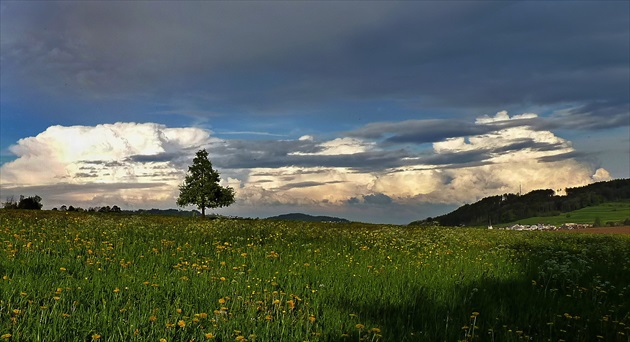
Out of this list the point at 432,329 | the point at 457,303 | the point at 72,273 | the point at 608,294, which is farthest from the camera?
the point at 608,294

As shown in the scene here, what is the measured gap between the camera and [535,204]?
144 metres

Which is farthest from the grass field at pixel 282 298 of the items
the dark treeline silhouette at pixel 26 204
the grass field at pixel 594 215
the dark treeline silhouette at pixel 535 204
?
the dark treeline silhouette at pixel 535 204

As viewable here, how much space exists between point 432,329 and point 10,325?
5.48 m

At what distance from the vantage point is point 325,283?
8875mm

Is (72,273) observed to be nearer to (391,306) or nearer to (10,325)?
(10,325)

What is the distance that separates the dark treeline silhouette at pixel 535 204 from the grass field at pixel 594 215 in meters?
6.55

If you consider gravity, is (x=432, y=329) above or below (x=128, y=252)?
below

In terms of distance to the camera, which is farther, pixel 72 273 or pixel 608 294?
pixel 608 294

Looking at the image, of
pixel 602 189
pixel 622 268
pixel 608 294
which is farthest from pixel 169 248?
pixel 602 189

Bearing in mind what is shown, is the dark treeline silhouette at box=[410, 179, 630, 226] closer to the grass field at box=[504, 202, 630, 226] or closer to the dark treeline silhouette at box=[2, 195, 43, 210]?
the grass field at box=[504, 202, 630, 226]

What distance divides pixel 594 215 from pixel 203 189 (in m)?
87.4

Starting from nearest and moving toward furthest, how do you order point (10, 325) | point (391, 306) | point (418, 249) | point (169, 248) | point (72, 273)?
point (10, 325)
point (391, 306)
point (72, 273)
point (169, 248)
point (418, 249)

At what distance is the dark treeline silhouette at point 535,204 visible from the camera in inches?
5069

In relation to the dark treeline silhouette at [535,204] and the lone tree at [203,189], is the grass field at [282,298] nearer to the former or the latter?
the lone tree at [203,189]
